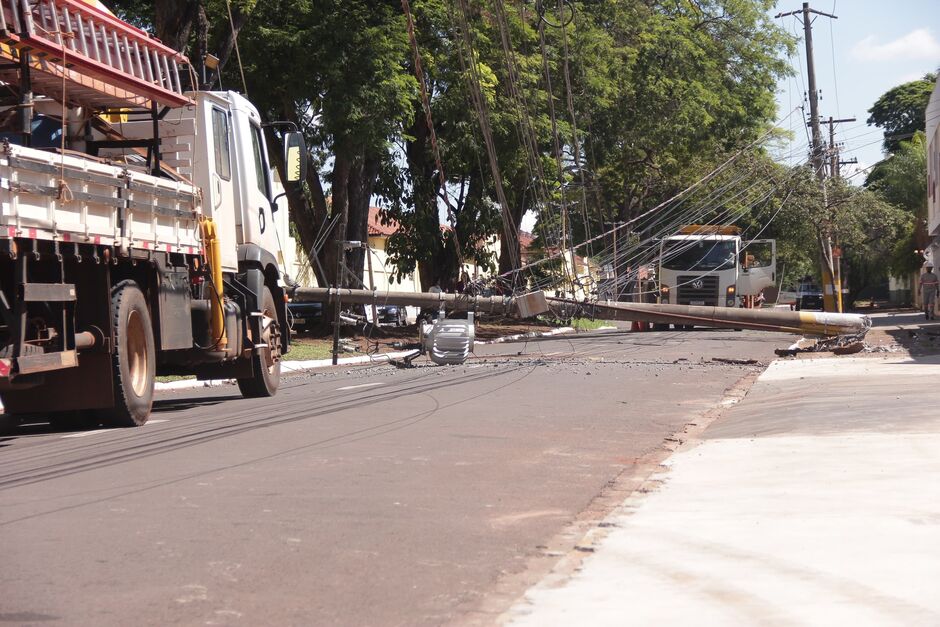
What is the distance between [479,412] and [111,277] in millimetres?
4020

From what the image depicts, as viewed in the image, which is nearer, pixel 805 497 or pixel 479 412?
pixel 805 497

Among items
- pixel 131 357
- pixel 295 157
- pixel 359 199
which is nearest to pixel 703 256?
pixel 359 199

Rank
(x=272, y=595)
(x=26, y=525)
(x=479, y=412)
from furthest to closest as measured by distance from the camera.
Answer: (x=479, y=412)
(x=26, y=525)
(x=272, y=595)

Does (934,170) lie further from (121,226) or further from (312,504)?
(312,504)

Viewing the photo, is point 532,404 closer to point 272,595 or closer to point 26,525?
point 26,525

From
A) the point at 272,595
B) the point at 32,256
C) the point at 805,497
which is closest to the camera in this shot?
the point at 272,595

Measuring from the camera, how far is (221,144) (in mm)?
14164

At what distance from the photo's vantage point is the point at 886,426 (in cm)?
1023

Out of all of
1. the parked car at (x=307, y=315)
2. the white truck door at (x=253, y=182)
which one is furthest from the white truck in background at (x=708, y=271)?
the white truck door at (x=253, y=182)

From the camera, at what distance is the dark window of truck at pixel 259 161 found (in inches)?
603

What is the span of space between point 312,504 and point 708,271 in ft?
104

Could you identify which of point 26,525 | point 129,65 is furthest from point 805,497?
point 129,65

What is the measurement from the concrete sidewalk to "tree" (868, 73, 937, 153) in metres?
85.8

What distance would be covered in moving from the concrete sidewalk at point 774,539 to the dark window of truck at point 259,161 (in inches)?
292
